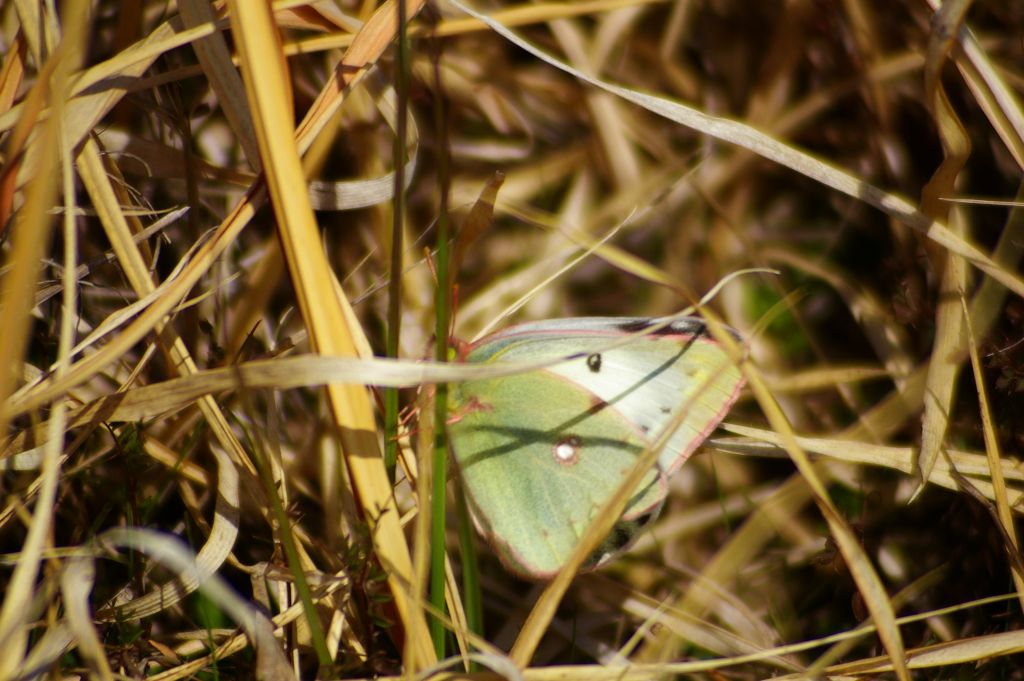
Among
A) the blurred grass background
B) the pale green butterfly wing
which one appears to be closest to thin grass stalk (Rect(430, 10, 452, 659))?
the blurred grass background

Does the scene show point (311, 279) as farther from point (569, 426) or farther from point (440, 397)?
point (569, 426)

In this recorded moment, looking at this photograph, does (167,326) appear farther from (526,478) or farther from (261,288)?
(526,478)

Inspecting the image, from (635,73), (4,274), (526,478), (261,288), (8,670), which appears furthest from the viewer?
(635,73)

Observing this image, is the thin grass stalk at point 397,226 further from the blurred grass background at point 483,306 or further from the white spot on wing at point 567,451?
the white spot on wing at point 567,451

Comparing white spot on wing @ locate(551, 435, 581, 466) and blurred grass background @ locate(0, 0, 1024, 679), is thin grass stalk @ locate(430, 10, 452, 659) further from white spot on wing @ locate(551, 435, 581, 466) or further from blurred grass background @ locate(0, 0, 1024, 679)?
white spot on wing @ locate(551, 435, 581, 466)

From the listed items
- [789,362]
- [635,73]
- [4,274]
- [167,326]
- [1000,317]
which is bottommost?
[789,362]

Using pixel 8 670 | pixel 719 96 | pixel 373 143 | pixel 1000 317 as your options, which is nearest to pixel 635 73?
pixel 719 96
